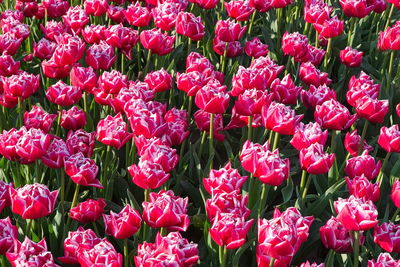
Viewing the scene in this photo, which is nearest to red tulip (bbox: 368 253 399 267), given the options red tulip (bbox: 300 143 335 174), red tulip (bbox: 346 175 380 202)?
red tulip (bbox: 346 175 380 202)

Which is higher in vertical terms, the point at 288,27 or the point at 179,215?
the point at 179,215

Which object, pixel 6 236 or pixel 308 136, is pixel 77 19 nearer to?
pixel 308 136

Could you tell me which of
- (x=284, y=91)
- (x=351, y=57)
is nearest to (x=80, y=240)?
(x=284, y=91)

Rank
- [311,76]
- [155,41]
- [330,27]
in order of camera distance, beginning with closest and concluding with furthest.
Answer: [311,76], [155,41], [330,27]

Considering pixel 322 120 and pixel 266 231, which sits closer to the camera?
pixel 266 231

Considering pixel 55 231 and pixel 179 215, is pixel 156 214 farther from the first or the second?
pixel 55 231

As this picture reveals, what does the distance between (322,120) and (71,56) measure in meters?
1.21

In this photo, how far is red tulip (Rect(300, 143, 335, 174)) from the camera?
2.34 m

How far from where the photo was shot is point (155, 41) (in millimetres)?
3332

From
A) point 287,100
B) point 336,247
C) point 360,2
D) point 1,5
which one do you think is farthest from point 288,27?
point 336,247

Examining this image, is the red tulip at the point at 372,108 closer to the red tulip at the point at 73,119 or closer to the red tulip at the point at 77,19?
the red tulip at the point at 73,119

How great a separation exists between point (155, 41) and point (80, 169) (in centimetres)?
125

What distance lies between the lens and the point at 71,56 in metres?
2.98

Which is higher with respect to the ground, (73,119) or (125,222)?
(125,222)
